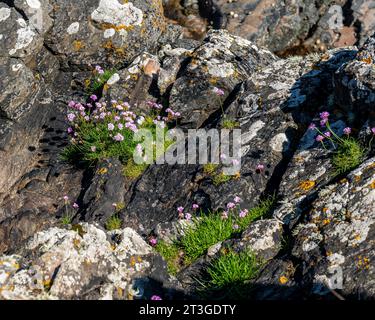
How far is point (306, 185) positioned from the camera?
821cm

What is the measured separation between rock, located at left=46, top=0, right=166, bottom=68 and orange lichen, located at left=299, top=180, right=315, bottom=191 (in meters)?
6.09

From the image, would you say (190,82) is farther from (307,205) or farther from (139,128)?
(307,205)

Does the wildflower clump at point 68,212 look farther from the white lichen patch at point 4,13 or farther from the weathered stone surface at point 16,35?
the white lichen patch at point 4,13

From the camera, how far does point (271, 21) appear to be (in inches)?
679

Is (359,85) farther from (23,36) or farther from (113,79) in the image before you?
(23,36)

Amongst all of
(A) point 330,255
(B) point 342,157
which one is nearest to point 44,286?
(A) point 330,255

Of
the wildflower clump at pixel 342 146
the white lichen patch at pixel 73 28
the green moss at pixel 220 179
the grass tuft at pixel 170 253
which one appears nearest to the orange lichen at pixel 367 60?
the wildflower clump at pixel 342 146

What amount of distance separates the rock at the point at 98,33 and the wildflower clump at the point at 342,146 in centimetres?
565

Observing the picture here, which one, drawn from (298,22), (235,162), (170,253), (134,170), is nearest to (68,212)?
(134,170)

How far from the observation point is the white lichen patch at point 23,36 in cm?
1184

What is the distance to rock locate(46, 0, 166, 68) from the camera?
499 inches

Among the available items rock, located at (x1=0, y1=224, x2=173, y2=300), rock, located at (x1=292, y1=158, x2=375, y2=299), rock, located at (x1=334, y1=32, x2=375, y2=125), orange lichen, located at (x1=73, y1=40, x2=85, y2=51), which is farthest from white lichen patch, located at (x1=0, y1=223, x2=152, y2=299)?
orange lichen, located at (x1=73, y1=40, x2=85, y2=51)

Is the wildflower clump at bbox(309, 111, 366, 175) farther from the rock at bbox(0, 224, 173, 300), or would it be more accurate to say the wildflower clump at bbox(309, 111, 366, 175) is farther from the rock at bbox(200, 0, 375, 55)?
the rock at bbox(200, 0, 375, 55)

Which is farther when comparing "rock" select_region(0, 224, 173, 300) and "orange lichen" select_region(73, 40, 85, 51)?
"orange lichen" select_region(73, 40, 85, 51)
